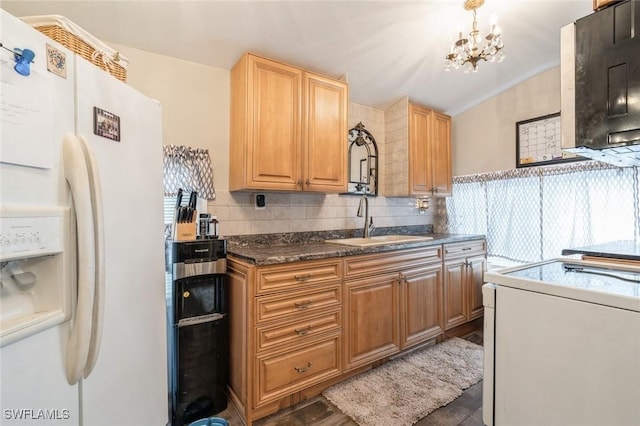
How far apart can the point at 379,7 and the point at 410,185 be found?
158 centimetres

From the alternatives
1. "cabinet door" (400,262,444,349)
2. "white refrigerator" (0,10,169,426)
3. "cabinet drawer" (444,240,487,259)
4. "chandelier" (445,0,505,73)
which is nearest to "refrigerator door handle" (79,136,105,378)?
"white refrigerator" (0,10,169,426)

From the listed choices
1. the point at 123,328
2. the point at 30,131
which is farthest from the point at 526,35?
the point at 123,328

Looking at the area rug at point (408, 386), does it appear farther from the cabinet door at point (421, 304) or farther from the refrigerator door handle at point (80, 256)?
the refrigerator door handle at point (80, 256)

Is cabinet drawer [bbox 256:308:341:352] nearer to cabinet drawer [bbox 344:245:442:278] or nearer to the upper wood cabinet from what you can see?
cabinet drawer [bbox 344:245:442:278]

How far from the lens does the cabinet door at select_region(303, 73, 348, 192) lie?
2.22 m

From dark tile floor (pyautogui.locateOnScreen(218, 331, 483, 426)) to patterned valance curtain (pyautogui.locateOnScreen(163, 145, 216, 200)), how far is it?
143 cm

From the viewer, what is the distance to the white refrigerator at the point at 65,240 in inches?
27.4

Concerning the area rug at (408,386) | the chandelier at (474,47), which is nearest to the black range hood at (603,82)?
the chandelier at (474,47)

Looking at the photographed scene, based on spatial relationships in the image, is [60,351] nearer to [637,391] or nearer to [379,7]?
[637,391]

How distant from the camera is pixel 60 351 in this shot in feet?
2.65

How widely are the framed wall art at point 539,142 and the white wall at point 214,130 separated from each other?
6.62 ft

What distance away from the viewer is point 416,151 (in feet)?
9.78

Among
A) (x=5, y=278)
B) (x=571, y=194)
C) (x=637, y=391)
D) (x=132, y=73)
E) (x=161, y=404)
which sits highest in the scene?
(x=132, y=73)

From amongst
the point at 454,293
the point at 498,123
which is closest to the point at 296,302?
the point at 454,293
